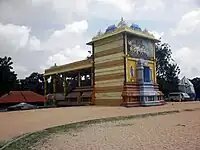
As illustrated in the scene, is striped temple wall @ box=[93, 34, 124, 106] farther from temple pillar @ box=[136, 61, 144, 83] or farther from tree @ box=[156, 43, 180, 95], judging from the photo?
tree @ box=[156, 43, 180, 95]

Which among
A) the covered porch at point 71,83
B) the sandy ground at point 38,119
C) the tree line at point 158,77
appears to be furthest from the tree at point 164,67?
the sandy ground at point 38,119

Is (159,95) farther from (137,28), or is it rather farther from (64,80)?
(64,80)

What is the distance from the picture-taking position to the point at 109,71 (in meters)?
25.3

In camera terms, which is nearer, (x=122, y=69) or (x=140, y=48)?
(x=122, y=69)

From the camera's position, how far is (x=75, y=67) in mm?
31344

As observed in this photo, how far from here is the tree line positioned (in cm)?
2560

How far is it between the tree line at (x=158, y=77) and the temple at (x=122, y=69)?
7.51m

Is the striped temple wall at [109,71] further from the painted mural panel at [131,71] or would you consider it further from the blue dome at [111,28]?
the blue dome at [111,28]

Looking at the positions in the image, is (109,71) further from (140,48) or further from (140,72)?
(140,48)

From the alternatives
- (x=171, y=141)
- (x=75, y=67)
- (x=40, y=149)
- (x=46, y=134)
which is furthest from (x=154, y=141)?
(x=75, y=67)

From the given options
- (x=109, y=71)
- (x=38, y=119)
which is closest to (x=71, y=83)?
(x=109, y=71)

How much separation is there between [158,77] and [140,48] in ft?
52.5

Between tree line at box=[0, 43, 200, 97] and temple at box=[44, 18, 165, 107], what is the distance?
751 centimetres

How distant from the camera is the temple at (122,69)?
2373cm
